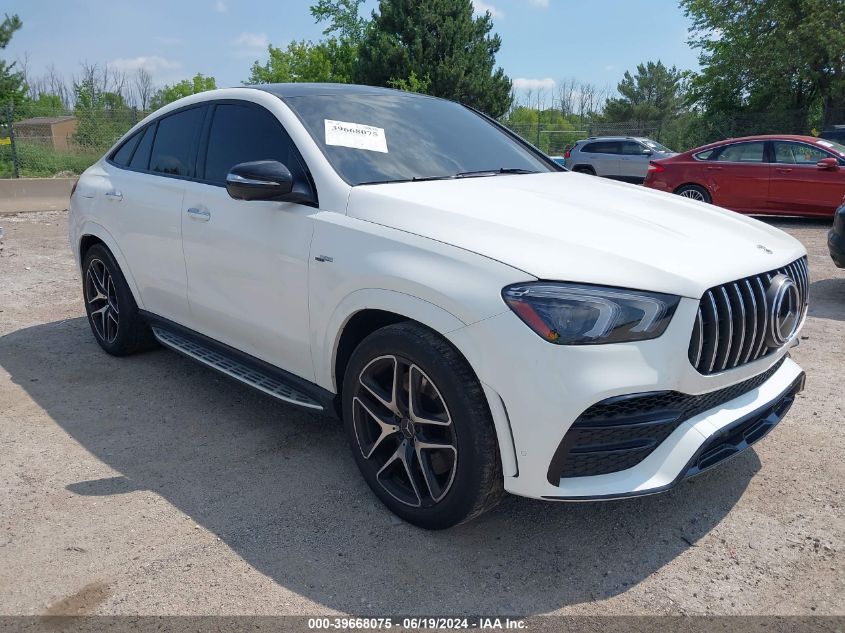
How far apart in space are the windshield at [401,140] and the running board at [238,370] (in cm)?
104

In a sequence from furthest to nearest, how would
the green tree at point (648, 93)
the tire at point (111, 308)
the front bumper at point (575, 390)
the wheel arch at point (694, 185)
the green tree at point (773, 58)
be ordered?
the green tree at point (648, 93), the green tree at point (773, 58), the wheel arch at point (694, 185), the tire at point (111, 308), the front bumper at point (575, 390)

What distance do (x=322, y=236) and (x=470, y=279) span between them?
2.83 feet

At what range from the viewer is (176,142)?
4.34 metres

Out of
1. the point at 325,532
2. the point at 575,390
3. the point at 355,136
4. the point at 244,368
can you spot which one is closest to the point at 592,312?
the point at 575,390

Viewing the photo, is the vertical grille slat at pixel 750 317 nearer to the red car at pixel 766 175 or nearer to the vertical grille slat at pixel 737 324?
the vertical grille slat at pixel 737 324

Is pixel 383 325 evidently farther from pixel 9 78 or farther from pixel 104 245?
pixel 9 78

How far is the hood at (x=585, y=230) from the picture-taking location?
2436 millimetres

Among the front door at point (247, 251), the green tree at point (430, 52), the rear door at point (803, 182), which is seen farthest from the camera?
Answer: the green tree at point (430, 52)

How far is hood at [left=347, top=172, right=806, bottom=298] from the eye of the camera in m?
2.44

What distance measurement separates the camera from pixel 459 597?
2521 mm

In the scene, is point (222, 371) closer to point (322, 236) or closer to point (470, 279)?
point (322, 236)

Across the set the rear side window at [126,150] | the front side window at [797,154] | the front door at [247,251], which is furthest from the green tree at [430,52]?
the front door at [247,251]

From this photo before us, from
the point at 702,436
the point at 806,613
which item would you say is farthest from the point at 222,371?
the point at 806,613

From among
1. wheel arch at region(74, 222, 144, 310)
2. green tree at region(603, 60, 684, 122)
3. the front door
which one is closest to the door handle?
the front door
